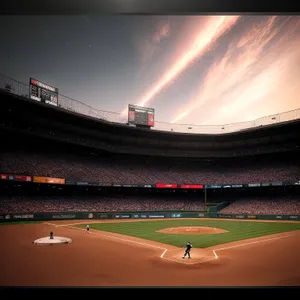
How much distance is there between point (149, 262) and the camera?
1459 cm

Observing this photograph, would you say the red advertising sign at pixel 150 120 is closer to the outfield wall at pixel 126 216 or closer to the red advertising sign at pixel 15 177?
the outfield wall at pixel 126 216

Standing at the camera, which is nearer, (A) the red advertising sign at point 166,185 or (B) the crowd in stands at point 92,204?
(B) the crowd in stands at point 92,204

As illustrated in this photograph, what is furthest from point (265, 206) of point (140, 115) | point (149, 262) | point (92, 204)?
point (149, 262)

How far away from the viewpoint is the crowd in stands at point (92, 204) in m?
36.1

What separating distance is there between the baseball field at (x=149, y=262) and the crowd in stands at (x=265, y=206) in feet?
65.1

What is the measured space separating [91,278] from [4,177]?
25.8 metres

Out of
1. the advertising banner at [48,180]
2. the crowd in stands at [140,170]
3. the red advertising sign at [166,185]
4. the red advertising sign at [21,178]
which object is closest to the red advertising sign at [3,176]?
the red advertising sign at [21,178]

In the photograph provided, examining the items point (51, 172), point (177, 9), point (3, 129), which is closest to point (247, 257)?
point (177, 9)

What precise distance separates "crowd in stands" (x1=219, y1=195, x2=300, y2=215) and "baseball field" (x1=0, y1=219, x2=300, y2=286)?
19849 millimetres

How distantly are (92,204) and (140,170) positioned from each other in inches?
506

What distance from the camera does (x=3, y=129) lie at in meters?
36.9

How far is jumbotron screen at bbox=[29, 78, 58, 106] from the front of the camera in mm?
38156

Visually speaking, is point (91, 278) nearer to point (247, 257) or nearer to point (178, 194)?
point (247, 257)

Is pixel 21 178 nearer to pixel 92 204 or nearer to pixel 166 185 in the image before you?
pixel 92 204
